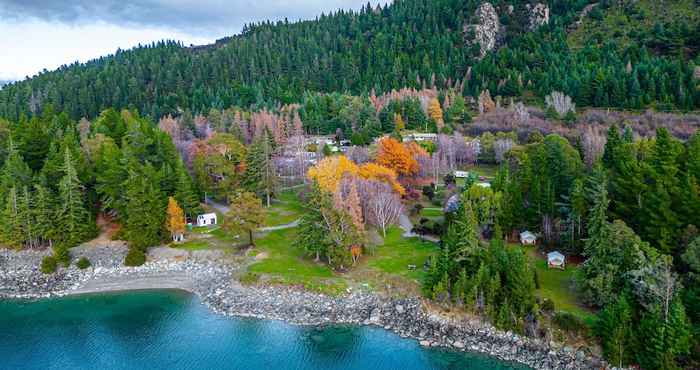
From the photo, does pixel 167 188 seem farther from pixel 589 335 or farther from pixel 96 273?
pixel 589 335

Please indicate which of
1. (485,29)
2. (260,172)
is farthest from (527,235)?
(485,29)

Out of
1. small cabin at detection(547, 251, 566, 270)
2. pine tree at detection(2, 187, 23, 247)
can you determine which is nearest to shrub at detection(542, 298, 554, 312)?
small cabin at detection(547, 251, 566, 270)

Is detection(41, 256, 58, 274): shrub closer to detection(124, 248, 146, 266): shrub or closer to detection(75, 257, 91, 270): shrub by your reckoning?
detection(75, 257, 91, 270): shrub

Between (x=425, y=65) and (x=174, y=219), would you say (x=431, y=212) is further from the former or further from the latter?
(x=425, y=65)

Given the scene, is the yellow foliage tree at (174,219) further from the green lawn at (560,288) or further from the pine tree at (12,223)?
the green lawn at (560,288)

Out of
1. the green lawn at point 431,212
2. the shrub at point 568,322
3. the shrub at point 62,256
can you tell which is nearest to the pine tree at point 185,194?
the shrub at point 62,256

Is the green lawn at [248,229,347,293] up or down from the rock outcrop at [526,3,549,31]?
down
